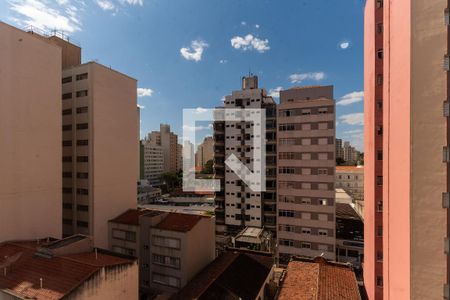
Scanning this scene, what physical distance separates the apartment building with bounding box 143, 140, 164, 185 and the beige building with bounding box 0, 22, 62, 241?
64.6 meters

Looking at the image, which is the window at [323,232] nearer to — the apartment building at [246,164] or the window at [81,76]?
the apartment building at [246,164]

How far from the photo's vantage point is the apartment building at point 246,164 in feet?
103

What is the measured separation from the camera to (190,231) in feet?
61.2

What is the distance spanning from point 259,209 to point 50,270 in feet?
77.9

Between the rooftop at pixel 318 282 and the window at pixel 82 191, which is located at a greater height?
the window at pixel 82 191

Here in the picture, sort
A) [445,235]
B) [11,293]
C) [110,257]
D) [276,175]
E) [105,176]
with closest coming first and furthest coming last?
[445,235] < [11,293] < [110,257] < [105,176] < [276,175]

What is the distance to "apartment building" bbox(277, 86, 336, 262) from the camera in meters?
26.9

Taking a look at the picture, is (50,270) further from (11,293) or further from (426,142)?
(426,142)

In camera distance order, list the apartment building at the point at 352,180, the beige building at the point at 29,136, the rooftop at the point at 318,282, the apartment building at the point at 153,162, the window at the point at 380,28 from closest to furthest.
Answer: the rooftop at the point at 318,282
the window at the point at 380,28
the beige building at the point at 29,136
the apartment building at the point at 352,180
the apartment building at the point at 153,162

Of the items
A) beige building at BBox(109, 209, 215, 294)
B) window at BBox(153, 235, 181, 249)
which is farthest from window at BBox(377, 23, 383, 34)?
window at BBox(153, 235, 181, 249)

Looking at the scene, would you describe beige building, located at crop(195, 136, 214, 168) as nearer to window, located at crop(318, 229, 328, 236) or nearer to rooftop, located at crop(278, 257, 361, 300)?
window, located at crop(318, 229, 328, 236)

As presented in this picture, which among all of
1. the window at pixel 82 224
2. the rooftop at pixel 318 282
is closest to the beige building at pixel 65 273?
the window at pixel 82 224

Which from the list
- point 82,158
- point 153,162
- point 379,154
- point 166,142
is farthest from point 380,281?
point 166,142

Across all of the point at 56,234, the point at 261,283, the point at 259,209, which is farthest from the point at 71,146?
the point at 259,209
